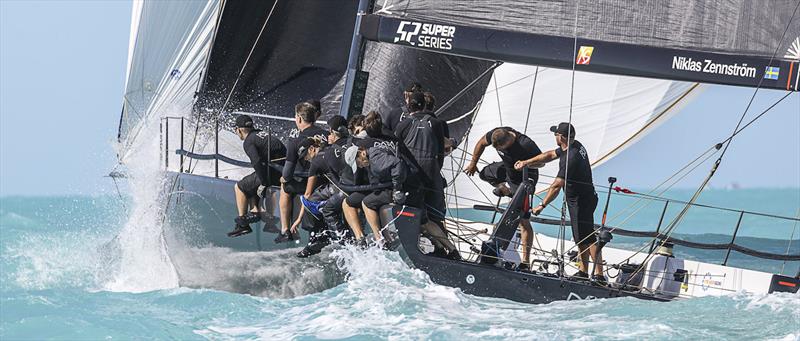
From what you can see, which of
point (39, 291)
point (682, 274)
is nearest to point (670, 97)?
point (682, 274)

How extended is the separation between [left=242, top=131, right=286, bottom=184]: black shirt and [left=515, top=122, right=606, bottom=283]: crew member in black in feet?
6.74

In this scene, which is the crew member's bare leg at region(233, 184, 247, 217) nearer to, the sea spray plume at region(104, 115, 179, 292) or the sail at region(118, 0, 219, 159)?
the sea spray plume at region(104, 115, 179, 292)

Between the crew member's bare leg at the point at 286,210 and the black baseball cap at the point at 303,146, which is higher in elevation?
the black baseball cap at the point at 303,146

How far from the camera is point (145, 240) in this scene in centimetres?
1119

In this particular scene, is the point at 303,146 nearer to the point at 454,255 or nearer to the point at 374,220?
the point at 374,220

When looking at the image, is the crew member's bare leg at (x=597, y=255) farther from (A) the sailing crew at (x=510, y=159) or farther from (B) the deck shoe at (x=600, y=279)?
(A) the sailing crew at (x=510, y=159)

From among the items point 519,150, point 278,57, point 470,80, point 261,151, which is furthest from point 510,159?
point 278,57

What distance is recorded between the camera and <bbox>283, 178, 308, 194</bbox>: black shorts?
31.7ft

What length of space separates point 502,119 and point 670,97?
1.77 metres

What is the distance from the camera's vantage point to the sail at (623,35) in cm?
859

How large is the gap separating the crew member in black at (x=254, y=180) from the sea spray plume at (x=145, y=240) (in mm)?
1193

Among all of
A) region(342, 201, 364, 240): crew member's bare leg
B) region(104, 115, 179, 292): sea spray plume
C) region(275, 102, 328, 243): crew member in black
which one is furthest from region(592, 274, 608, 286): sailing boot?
region(104, 115, 179, 292): sea spray plume

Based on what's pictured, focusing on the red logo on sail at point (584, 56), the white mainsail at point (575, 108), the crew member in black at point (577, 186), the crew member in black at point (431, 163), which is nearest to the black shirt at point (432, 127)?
the crew member in black at point (431, 163)

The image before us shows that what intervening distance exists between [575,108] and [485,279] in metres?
5.26
